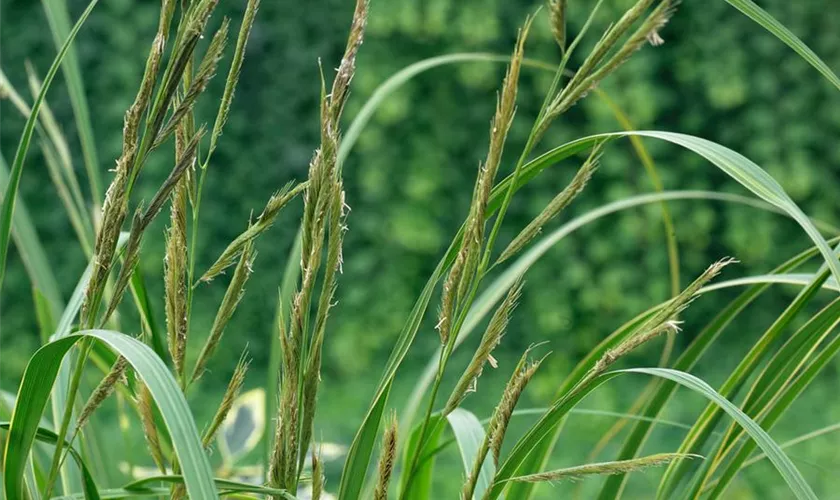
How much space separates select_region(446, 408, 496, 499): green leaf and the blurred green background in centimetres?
241

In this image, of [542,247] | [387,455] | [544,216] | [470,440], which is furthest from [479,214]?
[542,247]

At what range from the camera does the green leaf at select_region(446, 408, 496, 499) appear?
783 mm

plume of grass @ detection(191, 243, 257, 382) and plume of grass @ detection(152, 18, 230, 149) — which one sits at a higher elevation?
plume of grass @ detection(152, 18, 230, 149)

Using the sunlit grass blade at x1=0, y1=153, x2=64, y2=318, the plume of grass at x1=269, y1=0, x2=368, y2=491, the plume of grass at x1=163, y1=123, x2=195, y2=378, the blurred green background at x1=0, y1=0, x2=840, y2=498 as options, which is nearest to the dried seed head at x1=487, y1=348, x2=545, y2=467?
the plume of grass at x1=269, y1=0, x2=368, y2=491

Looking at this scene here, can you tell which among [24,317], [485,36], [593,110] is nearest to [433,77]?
[485,36]

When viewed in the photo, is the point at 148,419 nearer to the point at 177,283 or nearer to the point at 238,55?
the point at 177,283

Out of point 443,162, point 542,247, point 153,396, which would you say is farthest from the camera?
point 443,162

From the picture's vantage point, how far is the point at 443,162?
3465mm

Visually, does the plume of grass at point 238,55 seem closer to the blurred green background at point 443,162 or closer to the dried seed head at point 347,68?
the dried seed head at point 347,68

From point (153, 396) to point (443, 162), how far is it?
9.71 feet

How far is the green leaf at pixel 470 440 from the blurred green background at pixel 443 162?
7.92 ft

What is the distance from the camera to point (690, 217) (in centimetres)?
342

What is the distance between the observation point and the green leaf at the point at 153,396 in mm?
517

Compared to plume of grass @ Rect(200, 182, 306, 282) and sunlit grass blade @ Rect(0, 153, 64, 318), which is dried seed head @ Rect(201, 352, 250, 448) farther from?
sunlit grass blade @ Rect(0, 153, 64, 318)
